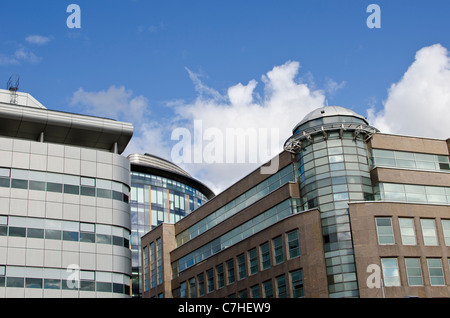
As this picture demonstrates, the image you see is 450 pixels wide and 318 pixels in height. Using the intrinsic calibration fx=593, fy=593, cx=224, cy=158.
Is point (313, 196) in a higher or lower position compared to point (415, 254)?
higher

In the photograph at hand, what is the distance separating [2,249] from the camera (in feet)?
142

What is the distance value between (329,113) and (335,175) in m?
7.19

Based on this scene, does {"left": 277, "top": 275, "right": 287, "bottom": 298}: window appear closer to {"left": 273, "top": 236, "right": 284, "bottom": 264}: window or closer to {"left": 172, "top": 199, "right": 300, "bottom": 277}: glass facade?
{"left": 273, "top": 236, "right": 284, "bottom": 264}: window

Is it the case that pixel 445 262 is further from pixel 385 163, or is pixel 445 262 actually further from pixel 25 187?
pixel 25 187

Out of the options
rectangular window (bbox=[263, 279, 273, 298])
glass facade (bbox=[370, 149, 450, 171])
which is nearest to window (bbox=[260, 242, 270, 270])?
rectangular window (bbox=[263, 279, 273, 298])

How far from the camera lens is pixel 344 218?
180ft

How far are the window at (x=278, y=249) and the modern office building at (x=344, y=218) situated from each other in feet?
0.33

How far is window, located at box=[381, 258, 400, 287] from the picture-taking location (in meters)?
52.1

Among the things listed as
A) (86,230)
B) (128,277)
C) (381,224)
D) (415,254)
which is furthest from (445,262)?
(86,230)

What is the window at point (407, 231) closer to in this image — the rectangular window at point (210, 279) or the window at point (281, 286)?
the window at point (281, 286)

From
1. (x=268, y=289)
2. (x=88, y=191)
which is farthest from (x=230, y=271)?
(x=88, y=191)

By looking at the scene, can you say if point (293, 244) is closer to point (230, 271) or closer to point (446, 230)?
point (230, 271)

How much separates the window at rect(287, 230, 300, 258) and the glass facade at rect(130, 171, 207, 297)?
58.8 m

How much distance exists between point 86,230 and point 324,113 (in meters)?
27.3
